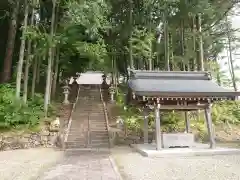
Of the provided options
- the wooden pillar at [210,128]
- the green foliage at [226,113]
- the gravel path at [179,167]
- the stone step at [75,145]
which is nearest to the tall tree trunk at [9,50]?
the stone step at [75,145]

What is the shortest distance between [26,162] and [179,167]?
16.6ft

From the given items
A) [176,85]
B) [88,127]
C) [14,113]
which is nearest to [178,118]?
[176,85]

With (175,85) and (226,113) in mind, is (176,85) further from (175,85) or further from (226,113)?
(226,113)

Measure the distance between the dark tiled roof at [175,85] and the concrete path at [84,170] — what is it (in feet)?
10.2

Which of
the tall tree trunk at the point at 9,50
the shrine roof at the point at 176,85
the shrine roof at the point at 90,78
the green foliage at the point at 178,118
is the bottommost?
the green foliage at the point at 178,118

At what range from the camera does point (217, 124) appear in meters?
15.9

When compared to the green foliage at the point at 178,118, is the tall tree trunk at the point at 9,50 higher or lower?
higher

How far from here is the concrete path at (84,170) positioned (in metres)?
6.68

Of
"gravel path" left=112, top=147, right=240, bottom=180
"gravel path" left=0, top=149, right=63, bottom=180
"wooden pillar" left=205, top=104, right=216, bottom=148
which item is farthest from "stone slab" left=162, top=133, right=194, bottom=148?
"gravel path" left=0, top=149, right=63, bottom=180

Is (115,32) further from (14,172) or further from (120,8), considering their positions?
(14,172)

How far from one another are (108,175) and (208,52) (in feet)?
70.4

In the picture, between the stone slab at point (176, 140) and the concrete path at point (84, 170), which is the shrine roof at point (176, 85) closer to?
the stone slab at point (176, 140)

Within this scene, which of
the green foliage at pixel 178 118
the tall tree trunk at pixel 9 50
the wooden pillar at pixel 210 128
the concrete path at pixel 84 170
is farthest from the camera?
the tall tree trunk at pixel 9 50

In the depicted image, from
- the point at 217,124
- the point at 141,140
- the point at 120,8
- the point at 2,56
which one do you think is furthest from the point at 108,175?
the point at 2,56
